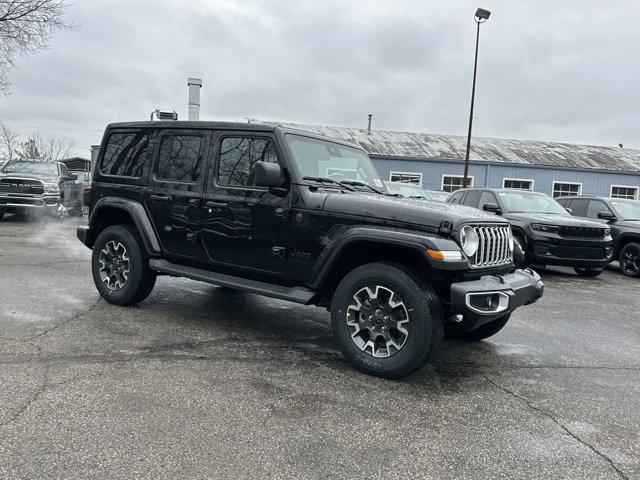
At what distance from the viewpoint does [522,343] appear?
16.5 ft

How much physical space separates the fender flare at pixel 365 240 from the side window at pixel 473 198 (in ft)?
23.2

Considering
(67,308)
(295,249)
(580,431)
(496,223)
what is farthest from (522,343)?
(67,308)

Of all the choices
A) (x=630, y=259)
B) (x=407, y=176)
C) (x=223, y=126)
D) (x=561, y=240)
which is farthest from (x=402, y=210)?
(x=407, y=176)

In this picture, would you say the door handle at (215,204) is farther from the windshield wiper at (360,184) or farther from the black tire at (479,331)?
the black tire at (479,331)

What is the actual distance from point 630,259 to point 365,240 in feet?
29.4

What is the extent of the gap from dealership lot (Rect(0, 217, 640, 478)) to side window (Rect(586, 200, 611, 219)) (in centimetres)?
643

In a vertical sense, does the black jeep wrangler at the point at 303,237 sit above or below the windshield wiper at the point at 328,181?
below

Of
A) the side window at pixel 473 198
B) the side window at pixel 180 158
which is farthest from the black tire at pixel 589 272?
the side window at pixel 180 158

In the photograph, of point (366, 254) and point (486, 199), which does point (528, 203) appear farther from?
point (366, 254)

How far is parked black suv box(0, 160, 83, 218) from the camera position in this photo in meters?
14.6

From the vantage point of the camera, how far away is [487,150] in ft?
98.1

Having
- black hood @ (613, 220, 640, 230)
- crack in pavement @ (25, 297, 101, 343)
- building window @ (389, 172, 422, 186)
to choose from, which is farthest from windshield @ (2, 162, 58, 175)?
building window @ (389, 172, 422, 186)

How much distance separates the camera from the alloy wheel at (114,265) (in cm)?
541

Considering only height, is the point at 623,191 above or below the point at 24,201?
above
